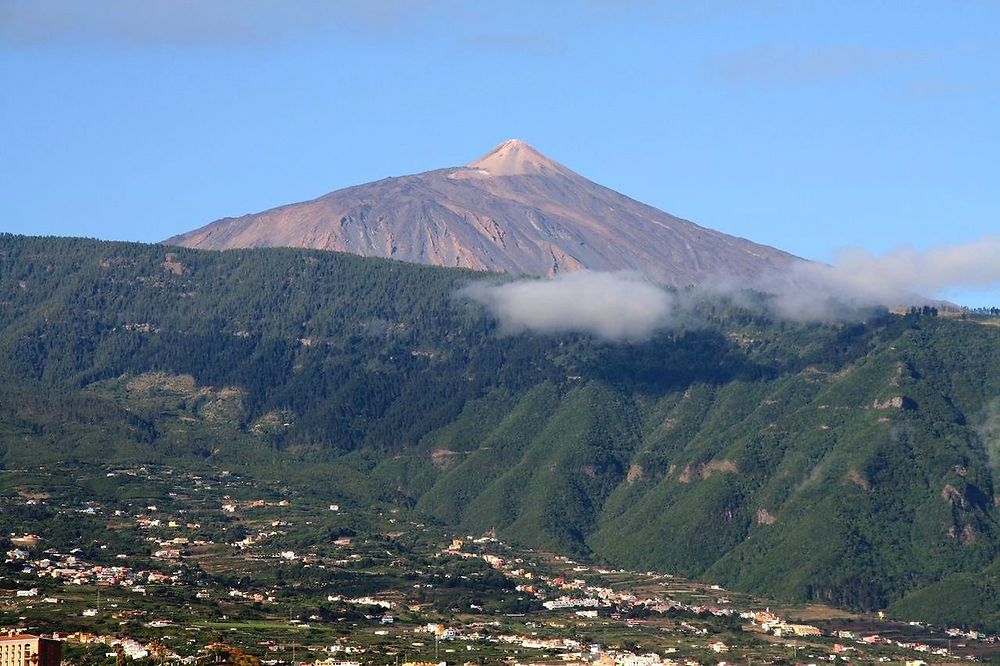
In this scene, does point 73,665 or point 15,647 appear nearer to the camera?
point 15,647

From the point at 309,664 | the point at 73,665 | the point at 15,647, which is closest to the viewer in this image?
the point at 15,647

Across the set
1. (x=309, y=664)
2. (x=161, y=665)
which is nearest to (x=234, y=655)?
(x=161, y=665)

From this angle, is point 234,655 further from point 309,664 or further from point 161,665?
point 309,664

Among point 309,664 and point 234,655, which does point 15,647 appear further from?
point 309,664

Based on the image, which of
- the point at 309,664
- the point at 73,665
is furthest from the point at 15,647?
the point at 309,664

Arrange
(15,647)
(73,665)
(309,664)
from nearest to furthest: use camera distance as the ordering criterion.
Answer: (15,647) → (73,665) → (309,664)

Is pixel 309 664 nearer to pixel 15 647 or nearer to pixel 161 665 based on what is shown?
pixel 161 665
